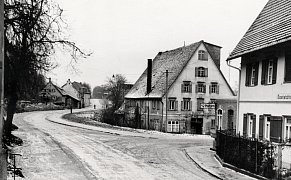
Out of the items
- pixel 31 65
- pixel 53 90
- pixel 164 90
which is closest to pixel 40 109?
pixel 53 90

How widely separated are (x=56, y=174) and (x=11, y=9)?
6.68 m

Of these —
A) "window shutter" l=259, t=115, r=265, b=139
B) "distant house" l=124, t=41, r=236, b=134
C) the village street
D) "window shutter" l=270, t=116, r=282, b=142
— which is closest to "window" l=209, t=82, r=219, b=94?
"distant house" l=124, t=41, r=236, b=134

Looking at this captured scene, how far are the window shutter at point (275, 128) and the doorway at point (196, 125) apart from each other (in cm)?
2892

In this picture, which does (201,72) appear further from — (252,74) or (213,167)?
(213,167)

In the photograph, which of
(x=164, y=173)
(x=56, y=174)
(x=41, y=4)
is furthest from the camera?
(x=41, y=4)

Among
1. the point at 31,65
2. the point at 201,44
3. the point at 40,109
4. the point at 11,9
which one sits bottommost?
the point at 40,109

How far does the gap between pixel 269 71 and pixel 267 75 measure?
0.22 metres

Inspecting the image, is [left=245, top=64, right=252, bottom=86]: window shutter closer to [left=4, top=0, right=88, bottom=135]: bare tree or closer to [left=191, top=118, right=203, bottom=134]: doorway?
[left=4, top=0, right=88, bottom=135]: bare tree

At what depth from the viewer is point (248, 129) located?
1938cm

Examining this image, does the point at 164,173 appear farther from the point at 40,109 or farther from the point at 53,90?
the point at 53,90

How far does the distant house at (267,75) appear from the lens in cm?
1538

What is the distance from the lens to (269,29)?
57.9 feet

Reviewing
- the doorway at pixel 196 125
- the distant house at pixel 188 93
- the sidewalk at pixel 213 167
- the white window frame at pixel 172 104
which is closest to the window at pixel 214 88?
the distant house at pixel 188 93

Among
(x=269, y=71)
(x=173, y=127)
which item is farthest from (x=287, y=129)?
(x=173, y=127)
